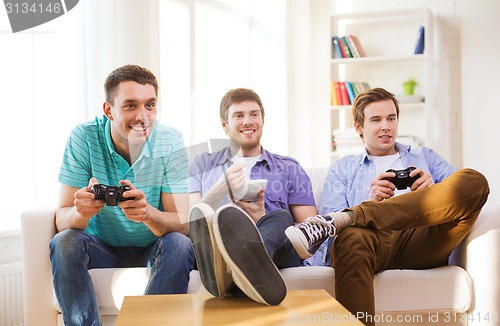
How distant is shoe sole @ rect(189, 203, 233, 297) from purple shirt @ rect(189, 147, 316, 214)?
0.80 metres

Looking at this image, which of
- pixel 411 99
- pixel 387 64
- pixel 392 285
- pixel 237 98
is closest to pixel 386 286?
pixel 392 285

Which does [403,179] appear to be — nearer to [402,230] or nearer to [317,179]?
[402,230]

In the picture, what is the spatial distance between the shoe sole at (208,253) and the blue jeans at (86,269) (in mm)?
369

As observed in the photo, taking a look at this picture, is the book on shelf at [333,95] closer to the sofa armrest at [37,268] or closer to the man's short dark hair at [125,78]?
the man's short dark hair at [125,78]

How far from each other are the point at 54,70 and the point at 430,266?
1878 millimetres

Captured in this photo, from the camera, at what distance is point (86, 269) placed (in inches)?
84.3

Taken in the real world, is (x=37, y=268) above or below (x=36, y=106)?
below

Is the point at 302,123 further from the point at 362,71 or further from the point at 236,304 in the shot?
the point at 236,304

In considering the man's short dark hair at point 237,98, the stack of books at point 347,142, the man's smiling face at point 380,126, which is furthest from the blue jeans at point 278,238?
the stack of books at point 347,142

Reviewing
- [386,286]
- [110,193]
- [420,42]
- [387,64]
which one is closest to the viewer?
[110,193]

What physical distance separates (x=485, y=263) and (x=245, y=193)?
0.90m

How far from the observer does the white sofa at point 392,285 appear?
222 cm

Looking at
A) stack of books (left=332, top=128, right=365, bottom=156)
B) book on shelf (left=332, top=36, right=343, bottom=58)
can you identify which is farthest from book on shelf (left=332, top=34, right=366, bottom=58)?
stack of books (left=332, top=128, right=365, bottom=156)

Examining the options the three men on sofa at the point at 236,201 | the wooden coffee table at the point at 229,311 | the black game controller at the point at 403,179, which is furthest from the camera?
the black game controller at the point at 403,179
